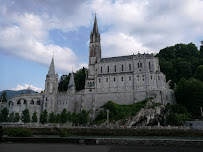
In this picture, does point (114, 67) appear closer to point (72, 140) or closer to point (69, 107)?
point (69, 107)

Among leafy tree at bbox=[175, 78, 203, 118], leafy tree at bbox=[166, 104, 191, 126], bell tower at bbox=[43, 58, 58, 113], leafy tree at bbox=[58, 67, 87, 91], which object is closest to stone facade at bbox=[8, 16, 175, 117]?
bell tower at bbox=[43, 58, 58, 113]

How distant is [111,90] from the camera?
181ft

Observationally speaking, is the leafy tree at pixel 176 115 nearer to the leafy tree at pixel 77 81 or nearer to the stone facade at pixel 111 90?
the stone facade at pixel 111 90

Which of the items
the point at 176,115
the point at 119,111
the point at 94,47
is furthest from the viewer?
the point at 94,47

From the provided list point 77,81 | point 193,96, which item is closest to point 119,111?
point 193,96

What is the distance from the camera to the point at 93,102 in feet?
173

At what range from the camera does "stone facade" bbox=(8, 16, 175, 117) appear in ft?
168

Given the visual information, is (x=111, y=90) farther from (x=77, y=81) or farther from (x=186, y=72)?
(x=186, y=72)

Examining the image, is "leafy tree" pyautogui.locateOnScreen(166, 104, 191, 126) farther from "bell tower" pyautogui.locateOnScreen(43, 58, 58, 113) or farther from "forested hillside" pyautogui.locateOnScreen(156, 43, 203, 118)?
"bell tower" pyautogui.locateOnScreen(43, 58, 58, 113)

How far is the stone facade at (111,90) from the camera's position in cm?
5128

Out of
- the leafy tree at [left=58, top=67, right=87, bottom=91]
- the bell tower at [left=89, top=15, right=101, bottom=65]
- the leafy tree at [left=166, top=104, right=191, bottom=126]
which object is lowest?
the leafy tree at [left=166, top=104, right=191, bottom=126]

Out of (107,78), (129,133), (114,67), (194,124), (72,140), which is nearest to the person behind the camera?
(72,140)

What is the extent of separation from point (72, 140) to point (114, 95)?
3627 centimetres

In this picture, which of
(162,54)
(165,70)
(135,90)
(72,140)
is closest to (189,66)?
(165,70)
